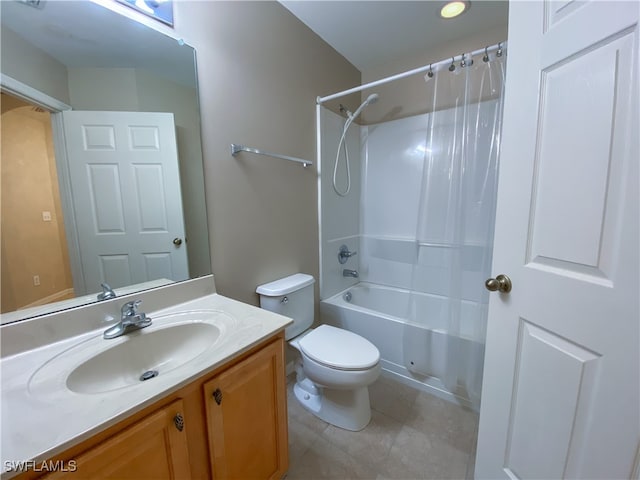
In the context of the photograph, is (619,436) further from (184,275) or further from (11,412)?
(184,275)

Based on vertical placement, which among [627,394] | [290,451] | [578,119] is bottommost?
[290,451]

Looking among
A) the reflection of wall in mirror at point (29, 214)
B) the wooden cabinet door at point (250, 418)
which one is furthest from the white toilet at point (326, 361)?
the reflection of wall in mirror at point (29, 214)

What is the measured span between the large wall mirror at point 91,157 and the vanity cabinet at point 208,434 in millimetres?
573

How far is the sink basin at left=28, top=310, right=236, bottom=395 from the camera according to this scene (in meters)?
0.74

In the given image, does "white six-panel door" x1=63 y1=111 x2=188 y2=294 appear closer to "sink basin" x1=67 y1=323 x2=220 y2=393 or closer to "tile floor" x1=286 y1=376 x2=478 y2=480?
"sink basin" x1=67 y1=323 x2=220 y2=393

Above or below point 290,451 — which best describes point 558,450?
above

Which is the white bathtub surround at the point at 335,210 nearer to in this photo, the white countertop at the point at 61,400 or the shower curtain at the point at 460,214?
the shower curtain at the point at 460,214

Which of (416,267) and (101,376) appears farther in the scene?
(416,267)

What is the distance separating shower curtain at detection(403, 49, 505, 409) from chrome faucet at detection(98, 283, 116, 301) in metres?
1.63

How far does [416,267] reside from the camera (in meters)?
1.84

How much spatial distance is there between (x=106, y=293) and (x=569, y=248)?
5.09 ft

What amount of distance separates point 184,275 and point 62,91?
2.60ft

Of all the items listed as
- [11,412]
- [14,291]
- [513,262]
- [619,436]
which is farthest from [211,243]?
[619,436]

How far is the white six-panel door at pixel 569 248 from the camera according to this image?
62cm
